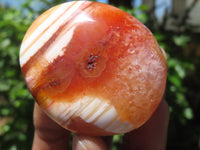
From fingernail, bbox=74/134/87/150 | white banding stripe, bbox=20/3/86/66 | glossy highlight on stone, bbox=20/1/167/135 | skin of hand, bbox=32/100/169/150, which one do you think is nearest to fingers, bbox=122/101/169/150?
skin of hand, bbox=32/100/169/150

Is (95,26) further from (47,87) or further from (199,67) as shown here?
(199,67)

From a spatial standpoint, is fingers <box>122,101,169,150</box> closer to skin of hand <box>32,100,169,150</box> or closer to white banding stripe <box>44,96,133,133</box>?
skin of hand <box>32,100,169,150</box>

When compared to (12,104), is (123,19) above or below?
above

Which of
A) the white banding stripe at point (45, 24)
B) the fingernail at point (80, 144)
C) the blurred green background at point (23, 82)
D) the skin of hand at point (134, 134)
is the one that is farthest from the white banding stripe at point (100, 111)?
the blurred green background at point (23, 82)

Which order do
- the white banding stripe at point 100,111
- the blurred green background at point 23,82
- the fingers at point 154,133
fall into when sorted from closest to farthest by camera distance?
the white banding stripe at point 100,111 < the fingers at point 154,133 < the blurred green background at point 23,82

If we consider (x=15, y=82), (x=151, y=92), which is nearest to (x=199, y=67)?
(x=151, y=92)

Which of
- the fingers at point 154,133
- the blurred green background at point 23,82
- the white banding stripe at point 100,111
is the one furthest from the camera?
the blurred green background at point 23,82

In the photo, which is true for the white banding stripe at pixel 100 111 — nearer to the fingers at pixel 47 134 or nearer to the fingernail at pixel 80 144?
the fingernail at pixel 80 144

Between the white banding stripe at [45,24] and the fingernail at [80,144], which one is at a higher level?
the white banding stripe at [45,24]

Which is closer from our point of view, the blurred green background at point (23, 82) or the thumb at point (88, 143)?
the thumb at point (88, 143)
